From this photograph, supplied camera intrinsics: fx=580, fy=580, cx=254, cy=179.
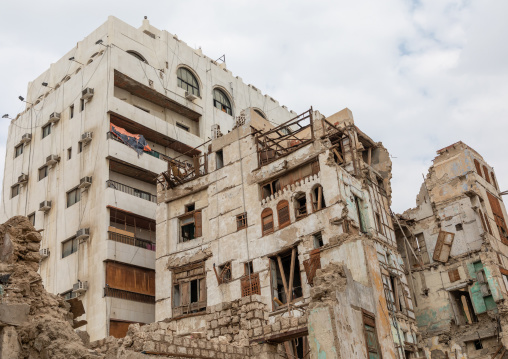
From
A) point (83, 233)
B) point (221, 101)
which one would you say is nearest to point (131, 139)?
point (83, 233)

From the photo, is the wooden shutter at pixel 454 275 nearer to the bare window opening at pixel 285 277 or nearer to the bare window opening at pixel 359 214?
the bare window opening at pixel 359 214

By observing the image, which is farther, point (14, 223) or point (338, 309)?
point (338, 309)

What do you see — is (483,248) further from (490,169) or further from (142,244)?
(142,244)

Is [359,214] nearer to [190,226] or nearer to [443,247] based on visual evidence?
[443,247]

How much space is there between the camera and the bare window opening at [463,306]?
3288 centimetres

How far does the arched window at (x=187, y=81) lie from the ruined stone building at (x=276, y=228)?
1059 cm

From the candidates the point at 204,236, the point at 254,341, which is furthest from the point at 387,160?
the point at 254,341

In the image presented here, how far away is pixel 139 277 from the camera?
3538cm

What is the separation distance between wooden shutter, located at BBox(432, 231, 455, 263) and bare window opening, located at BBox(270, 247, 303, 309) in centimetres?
1062

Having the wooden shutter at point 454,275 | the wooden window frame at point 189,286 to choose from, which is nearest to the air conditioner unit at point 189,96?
the wooden window frame at point 189,286

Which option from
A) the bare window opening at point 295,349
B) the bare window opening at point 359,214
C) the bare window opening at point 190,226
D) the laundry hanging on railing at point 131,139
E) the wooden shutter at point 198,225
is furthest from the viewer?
the laundry hanging on railing at point 131,139

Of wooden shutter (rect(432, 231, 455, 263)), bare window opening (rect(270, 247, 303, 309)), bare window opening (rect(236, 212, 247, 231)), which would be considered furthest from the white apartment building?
wooden shutter (rect(432, 231, 455, 263))

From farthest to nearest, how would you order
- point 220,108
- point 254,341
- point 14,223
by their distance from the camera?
point 220,108 → point 254,341 → point 14,223

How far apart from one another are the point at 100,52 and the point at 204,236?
16.6 metres
